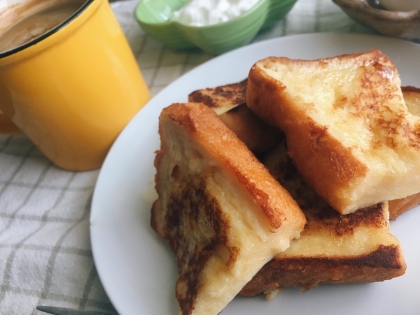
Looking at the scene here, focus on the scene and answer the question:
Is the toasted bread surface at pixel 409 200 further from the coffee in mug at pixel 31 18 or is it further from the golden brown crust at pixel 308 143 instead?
the coffee in mug at pixel 31 18

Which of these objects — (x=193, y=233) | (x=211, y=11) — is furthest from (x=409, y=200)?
(x=211, y=11)

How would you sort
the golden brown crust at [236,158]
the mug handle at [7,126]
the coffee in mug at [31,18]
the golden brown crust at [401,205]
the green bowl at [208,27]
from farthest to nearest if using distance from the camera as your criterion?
1. the green bowl at [208,27]
2. the mug handle at [7,126]
3. the coffee in mug at [31,18]
4. the golden brown crust at [401,205]
5. the golden brown crust at [236,158]

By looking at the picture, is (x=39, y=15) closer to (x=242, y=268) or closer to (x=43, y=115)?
(x=43, y=115)

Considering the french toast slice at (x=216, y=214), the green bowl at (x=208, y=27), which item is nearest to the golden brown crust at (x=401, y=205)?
the french toast slice at (x=216, y=214)

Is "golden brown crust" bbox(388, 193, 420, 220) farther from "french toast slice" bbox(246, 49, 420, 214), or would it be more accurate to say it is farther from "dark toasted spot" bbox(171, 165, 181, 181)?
"dark toasted spot" bbox(171, 165, 181, 181)

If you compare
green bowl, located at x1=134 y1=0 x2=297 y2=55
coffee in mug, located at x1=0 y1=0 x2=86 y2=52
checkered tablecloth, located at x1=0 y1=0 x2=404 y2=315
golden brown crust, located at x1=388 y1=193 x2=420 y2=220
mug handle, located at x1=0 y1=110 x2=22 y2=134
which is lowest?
checkered tablecloth, located at x1=0 y1=0 x2=404 y2=315

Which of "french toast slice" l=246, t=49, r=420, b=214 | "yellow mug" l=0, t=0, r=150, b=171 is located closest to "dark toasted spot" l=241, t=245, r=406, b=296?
"french toast slice" l=246, t=49, r=420, b=214
